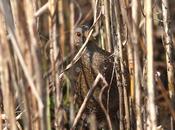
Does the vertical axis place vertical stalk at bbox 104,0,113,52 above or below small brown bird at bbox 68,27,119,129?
above

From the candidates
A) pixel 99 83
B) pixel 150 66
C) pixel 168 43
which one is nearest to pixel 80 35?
pixel 99 83

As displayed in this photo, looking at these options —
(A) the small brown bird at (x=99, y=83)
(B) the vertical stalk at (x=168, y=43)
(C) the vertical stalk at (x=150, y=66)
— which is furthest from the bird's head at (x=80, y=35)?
(C) the vertical stalk at (x=150, y=66)

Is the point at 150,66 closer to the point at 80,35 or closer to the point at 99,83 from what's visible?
the point at 99,83

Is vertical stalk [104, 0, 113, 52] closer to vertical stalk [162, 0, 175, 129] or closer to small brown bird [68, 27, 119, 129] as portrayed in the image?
small brown bird [68, 27, 119, 129]

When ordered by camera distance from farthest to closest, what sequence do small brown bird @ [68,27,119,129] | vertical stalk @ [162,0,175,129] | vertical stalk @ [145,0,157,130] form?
1. small brown bird @ [68,27,119,129]
2. vertical stalk @ [162,0,175,129]
3. vertical stalk @ [145,0,157,130]

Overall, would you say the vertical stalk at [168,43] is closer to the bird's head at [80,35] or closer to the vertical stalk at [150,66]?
the vertical stalk at [150,66]

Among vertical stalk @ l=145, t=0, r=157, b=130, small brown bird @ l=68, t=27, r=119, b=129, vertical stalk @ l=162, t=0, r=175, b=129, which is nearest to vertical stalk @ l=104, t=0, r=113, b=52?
small brown bird @ l=68, t=27, r=119, b=129

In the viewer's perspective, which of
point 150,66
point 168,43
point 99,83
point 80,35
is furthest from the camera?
point 80,35

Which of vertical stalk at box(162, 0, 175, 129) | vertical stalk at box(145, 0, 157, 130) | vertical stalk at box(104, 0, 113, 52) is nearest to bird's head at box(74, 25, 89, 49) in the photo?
vertical stalk at box(104, 0, 113, 52)

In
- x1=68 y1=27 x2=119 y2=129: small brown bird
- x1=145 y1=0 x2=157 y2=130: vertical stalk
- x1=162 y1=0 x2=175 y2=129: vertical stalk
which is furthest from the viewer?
x1=68 y1=27 x2=119 y2=129: small brown bird

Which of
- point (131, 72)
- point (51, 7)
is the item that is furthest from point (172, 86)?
point (51, 7)

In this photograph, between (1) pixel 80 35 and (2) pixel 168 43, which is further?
(1) pixel 80 35

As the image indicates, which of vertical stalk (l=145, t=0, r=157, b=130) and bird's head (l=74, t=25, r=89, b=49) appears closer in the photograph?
vertical stalk (l=145, t=0, r=157, b=130)
